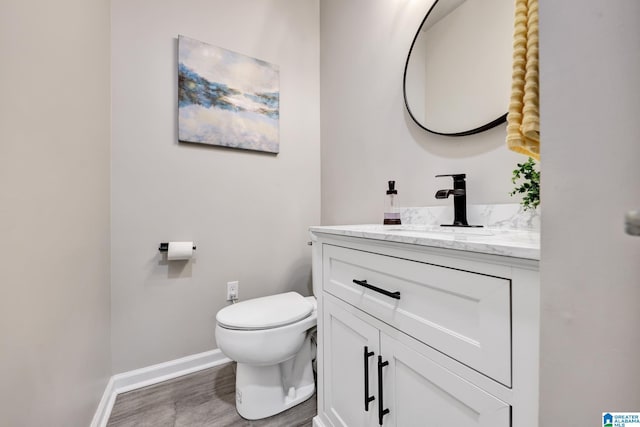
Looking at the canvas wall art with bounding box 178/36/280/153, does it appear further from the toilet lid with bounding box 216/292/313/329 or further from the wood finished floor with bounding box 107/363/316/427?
the wood finished floor with bounding box 107/363/316/427

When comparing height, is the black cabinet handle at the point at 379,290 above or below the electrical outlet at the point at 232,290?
above

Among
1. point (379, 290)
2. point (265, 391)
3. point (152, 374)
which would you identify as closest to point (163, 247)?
point (152, 374)

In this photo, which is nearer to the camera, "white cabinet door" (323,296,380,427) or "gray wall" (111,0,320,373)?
"white cabinet door" (323,296,380,427)

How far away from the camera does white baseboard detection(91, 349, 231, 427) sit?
1.21 metres

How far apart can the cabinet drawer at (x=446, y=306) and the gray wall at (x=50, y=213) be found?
842mm

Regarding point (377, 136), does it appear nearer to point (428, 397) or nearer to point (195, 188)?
point (195, 188)

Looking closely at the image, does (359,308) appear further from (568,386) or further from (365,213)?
(365,213)

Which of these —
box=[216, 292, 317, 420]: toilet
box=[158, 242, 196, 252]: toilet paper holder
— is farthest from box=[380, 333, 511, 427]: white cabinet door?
box=[158, 242, 196, 252]: toilet paper holder

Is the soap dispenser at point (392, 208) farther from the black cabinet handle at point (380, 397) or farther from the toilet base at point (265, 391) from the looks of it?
the toilet base at point (265, 391)

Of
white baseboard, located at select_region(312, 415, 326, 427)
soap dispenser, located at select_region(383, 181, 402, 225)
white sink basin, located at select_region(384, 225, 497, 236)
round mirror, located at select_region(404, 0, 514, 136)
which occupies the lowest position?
white baseboard, located at select_region(312, 415, 326, 427)

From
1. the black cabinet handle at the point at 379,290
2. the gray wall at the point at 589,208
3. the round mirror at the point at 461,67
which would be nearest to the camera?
the gray wall at the point at 589,208

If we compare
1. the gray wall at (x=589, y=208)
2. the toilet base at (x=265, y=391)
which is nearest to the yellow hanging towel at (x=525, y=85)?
the gray wall at (x=589, y=208)

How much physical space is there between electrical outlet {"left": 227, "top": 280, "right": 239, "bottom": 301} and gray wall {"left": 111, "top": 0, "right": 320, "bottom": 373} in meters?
0.04

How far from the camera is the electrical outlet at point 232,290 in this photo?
5.27ft
